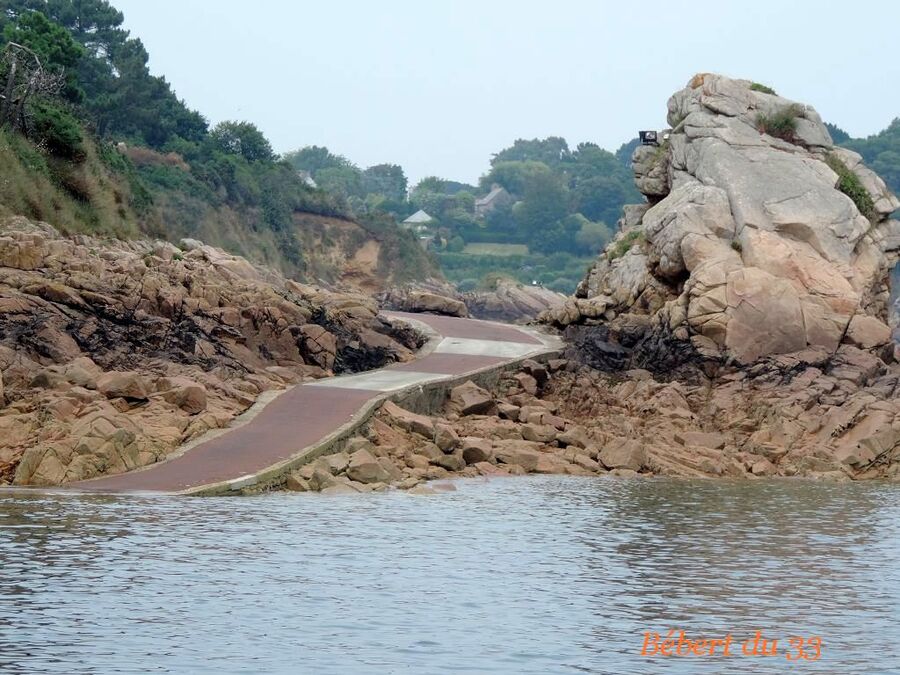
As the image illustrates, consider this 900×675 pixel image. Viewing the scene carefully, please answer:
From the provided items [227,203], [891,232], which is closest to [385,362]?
[891,232]

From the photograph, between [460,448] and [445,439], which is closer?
[445,439]

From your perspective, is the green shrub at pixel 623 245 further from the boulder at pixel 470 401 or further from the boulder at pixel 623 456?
the boulder at pixel 623 456

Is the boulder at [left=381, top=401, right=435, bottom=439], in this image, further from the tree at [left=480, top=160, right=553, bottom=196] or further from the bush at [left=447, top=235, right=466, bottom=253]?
the tree at [left=480, top=160, right=553, bottom=196]

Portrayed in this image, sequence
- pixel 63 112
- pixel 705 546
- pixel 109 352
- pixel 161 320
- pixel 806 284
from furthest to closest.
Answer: pixel 63 112 → pixel 806 284 → pixel 161 320 → pixel 109 352 → pixel 705 546

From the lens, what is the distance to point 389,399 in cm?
2575

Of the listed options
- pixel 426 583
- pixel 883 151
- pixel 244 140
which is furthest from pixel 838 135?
pixel 426 583

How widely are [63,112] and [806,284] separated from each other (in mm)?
22688

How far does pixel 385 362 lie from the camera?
32.1m

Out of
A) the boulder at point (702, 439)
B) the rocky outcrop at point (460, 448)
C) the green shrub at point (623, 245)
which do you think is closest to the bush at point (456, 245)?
the green shrub at point (623, 245)

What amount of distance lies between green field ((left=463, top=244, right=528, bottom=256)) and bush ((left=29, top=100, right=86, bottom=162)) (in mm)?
81167

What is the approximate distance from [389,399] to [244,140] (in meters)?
54.5

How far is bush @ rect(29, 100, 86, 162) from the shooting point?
40.0 m

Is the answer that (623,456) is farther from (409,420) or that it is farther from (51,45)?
(51,45)

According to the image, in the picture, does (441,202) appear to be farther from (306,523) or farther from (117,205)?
(306,523)
